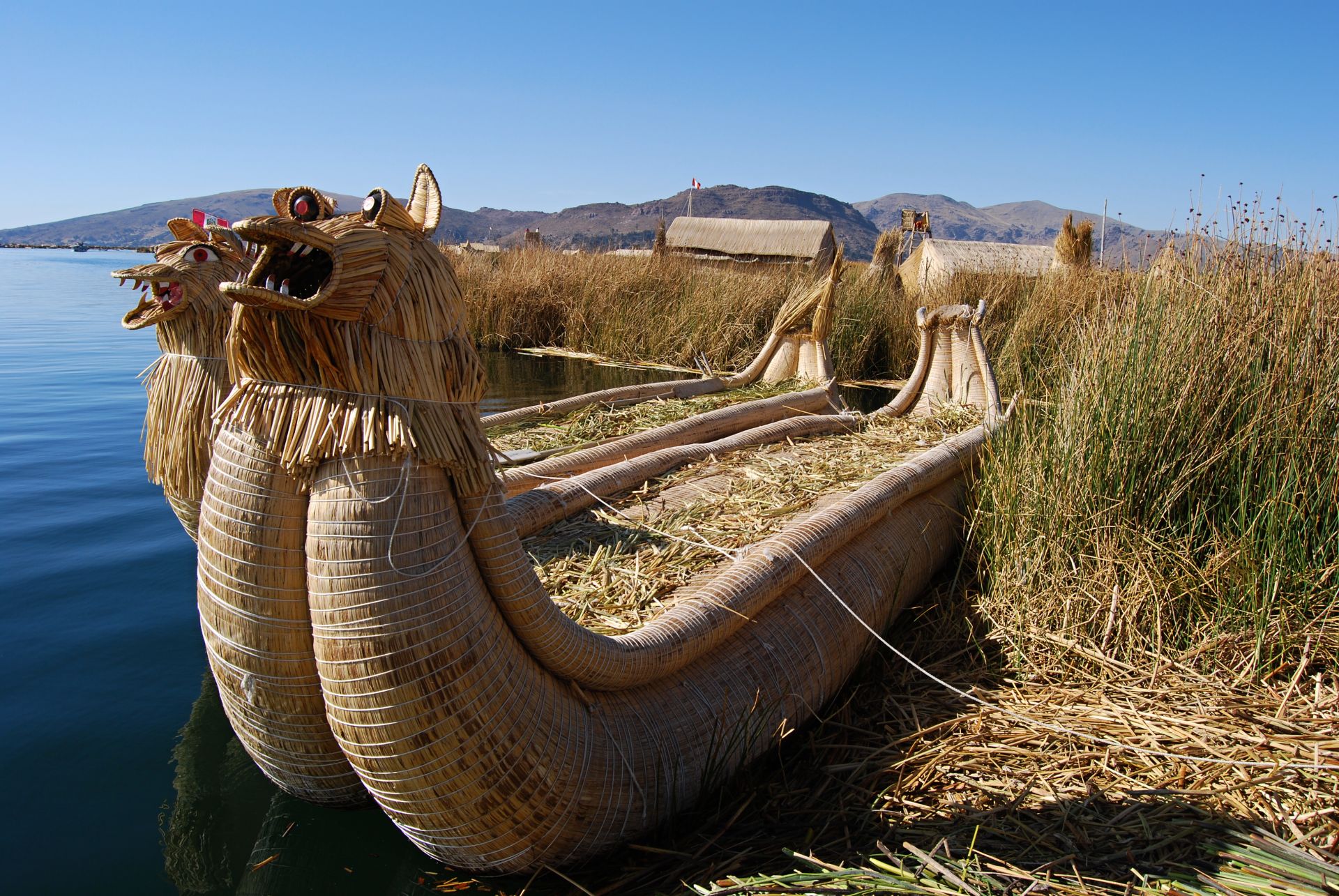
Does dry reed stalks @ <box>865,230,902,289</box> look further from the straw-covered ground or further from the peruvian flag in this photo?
the peruvian flag

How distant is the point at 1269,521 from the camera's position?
9.31 ft

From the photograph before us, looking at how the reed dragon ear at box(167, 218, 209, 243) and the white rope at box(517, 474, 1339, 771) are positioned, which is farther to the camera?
the reed dragon ear at box(167, 218, 209, 243)

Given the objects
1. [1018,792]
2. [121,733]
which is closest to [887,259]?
[1018,792]

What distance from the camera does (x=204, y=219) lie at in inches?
131

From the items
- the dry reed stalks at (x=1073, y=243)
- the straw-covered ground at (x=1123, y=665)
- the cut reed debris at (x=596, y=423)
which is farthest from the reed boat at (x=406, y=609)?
the dry reed stalks at (x=1073, y=243)

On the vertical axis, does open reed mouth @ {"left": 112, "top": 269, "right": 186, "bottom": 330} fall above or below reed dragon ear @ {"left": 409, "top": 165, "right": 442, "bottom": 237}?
below

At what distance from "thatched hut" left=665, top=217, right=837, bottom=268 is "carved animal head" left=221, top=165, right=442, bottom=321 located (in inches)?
767

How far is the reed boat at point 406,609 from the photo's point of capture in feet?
5.11

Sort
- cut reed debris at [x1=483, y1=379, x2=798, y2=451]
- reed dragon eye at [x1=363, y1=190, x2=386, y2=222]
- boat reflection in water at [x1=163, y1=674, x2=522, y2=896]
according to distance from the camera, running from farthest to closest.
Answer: cut reed debris at [x1=483, y1=379, x2=798, y2=451]
boat reflection in water at [x1=163, y1=674, x2=522, y2=896]
reed dragon eye at [x1=363, y1=190, x2=386, y2=222]

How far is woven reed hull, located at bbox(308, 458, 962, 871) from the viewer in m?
1.60

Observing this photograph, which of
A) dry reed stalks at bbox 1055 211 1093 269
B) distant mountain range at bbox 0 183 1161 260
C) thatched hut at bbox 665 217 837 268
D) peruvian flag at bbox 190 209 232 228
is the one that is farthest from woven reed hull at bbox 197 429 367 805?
distant mountain range at bbox 0 183 1161 260

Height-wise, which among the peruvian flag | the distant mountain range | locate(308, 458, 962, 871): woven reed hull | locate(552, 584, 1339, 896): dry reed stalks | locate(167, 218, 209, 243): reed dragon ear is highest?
the distant mountain range

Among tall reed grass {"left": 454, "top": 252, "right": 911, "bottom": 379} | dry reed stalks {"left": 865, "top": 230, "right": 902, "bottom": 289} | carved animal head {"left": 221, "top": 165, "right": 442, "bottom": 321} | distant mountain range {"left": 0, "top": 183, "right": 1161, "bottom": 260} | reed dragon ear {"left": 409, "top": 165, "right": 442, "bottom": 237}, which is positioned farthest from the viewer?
distant mountain range {"left": 0, "top": 183, "right": 1161, "bottom": 260}

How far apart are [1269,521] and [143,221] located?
189685 millimetres
